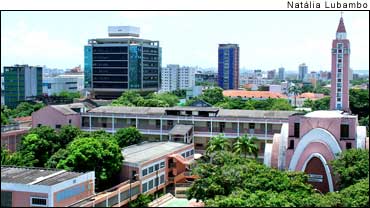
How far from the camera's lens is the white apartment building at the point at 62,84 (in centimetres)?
4416

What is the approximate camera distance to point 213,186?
988 centimetres

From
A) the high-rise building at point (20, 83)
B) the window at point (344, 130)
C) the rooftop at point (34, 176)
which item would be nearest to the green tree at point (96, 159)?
the rooftop at point (34, 176)

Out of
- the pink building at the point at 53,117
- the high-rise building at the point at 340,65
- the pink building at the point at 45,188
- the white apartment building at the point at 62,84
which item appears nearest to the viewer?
the pink building at the point at 45,188

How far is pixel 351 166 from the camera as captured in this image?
39.8ft

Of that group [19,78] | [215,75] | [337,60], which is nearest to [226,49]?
[215,75]

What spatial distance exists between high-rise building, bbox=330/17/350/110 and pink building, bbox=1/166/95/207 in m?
13.9

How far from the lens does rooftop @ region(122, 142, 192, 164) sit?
13.8 m

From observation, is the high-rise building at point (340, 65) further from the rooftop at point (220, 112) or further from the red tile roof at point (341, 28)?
the rooftop at point (220, 112)

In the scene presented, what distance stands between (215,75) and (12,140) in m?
34.9

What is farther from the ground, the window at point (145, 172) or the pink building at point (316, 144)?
the pink building at point (316, 144)

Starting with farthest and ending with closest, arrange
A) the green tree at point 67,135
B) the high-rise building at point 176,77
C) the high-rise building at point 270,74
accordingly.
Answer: the high-rise building at point 270,74 < the high-rise building at point 176,77 < the green tree at point 67,135

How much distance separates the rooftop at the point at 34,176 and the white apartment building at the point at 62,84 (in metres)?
33.4

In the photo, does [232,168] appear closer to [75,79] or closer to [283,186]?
[283,186]

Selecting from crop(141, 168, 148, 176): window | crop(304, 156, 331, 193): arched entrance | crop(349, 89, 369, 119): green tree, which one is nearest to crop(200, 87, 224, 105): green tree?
crop(349, 89, 369, 119): green tree
